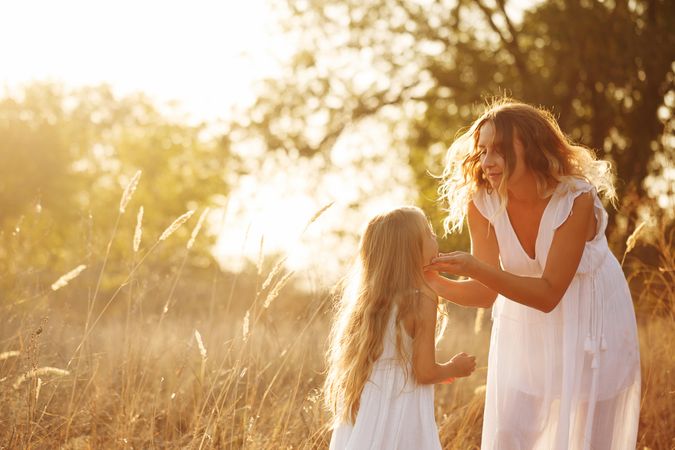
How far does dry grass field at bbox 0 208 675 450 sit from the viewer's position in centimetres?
317

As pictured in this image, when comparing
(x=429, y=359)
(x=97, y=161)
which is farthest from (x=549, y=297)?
(x=97, y=161)

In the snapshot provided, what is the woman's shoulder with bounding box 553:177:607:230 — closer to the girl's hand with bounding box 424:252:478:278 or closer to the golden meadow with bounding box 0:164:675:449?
the girl's hand with bounding box 424:252:478:278

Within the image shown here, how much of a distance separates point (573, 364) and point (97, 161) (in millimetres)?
31319

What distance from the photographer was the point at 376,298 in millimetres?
2965

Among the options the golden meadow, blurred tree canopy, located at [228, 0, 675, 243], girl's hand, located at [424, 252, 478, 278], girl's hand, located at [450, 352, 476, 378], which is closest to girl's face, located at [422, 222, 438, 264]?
girl's hand, located at [424, 252, 478, 278]

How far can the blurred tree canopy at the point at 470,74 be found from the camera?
10.6 m

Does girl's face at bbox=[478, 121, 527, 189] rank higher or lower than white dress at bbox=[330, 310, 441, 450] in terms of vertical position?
higher

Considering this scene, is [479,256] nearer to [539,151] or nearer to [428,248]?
[428,248]

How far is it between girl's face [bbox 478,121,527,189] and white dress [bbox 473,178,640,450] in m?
0.17

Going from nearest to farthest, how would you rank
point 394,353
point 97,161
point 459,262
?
point 459,262, point 394,353, point 97,161

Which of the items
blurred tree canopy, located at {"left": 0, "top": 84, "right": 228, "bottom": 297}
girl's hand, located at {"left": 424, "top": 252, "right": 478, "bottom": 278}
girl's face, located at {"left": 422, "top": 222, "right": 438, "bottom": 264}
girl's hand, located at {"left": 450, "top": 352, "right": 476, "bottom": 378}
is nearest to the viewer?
girl's hand, located at {"left": 424, "top": 252, "right": 478, "bottom": 278}

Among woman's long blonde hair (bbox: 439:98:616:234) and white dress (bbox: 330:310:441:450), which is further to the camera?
woman's long blonde hair (bbox: 439:98:616:234)

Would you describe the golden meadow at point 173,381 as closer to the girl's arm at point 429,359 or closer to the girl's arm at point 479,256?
the girl's arm at point 429,359

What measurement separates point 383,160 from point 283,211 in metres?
2.88
